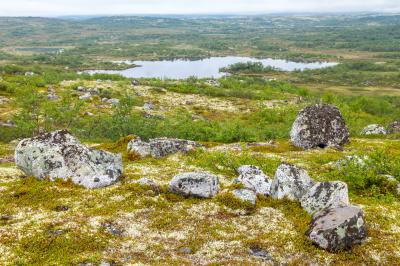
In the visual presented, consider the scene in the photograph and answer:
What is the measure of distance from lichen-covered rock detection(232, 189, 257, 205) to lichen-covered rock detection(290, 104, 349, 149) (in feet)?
99.8

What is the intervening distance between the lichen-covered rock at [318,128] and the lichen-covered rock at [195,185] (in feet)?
103

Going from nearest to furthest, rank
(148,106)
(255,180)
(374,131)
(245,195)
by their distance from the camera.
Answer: (245,195)
(255,180)
(374,131)
(148,106)

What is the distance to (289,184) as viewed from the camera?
124 feet

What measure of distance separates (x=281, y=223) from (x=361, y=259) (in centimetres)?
719

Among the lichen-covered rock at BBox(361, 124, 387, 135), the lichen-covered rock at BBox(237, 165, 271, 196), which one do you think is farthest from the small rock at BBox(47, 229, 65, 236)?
the lichen-covered rock at BBox(361, 124, 387, 135)

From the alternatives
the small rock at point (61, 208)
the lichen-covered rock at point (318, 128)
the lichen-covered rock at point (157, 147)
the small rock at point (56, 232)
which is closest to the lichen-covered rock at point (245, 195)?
the small rock at point (61, 208)

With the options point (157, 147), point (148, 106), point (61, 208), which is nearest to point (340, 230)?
point (61, 208)

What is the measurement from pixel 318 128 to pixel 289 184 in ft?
98.2

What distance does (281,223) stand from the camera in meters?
33.6

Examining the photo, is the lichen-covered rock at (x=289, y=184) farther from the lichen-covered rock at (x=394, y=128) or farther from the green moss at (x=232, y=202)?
the lichen-covered rock at (x=394, y=128)

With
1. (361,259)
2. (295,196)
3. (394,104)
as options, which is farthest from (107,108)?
(394,104)

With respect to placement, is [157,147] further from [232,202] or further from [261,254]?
[261,254]

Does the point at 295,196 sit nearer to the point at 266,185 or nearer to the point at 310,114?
the point at 266,185

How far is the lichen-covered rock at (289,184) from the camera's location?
37584 millimetres
